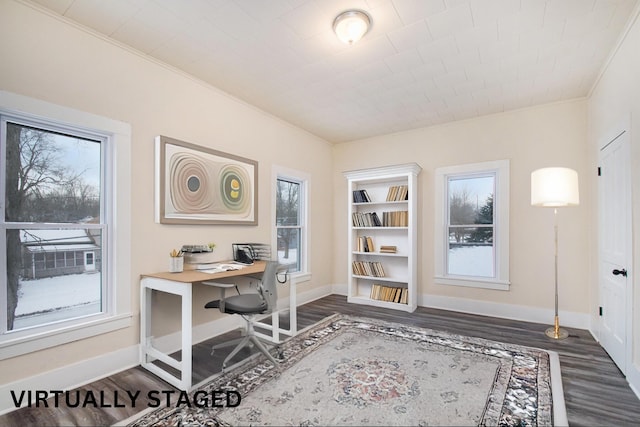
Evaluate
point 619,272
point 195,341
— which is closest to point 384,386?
point 195,341

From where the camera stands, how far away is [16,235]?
2.11 metres

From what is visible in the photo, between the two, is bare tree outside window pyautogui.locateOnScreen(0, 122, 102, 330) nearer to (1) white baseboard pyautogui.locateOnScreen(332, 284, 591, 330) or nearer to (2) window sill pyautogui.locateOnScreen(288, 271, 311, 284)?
(2) window sill pyautogui.locateOnScreen(288, 271, 311, 284)

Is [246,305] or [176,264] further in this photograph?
[176,264]

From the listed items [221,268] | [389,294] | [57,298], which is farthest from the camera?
[389,294]

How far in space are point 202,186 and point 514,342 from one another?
11.9ft

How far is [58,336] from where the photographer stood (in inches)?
86.0

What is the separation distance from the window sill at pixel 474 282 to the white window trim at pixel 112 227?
12.9ft

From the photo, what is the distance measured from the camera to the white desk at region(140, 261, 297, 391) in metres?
2.23

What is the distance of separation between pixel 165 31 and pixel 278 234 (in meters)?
2.70

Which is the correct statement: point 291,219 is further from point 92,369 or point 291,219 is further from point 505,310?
point 505,310

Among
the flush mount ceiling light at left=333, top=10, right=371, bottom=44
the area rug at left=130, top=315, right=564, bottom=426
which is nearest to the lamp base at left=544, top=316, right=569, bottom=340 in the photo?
the area rug at left=130, top=315, right=564, bottom=426

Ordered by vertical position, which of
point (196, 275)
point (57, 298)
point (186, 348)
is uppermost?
point (196, 275)

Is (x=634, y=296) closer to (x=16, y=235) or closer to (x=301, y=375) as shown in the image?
(x=301, y=375)

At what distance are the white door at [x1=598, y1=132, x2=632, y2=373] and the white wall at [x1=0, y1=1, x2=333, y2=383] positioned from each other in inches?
142
